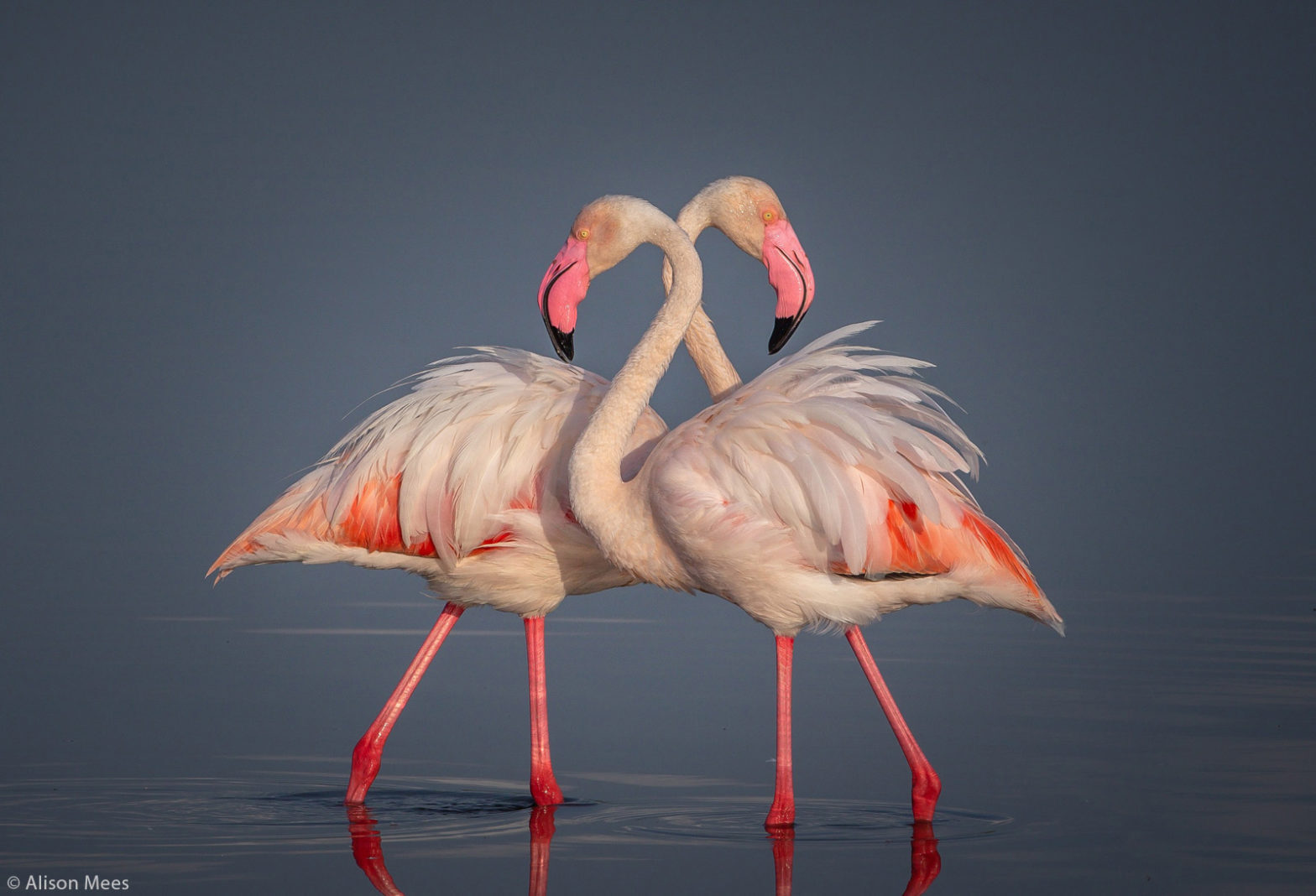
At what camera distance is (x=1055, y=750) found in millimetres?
5098

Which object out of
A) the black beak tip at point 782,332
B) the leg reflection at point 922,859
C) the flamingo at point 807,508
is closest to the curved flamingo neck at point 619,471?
the flamingo at point 807,508

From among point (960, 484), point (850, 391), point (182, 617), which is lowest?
point (182, 617)

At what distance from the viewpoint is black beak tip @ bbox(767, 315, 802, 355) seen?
5141mm

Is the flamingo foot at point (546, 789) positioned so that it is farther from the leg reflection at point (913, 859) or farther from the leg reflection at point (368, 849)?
the leg reflection at point (913, 859)

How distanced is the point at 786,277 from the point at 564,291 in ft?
2.64

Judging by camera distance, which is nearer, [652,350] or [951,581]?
[951,581]

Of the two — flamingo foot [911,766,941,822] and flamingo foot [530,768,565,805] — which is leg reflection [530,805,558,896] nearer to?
flamingo foot [530,768,565,805]

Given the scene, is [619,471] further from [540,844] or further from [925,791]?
[925,791]

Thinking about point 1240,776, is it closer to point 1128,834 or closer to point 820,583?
point 1128,834

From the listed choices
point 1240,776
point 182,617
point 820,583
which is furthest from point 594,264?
point 182,617

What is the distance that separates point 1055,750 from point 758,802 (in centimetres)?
124

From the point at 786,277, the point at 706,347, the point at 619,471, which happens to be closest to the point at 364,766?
the point at 619,471

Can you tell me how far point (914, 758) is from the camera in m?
4.40

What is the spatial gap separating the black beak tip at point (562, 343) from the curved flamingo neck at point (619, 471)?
361mm
